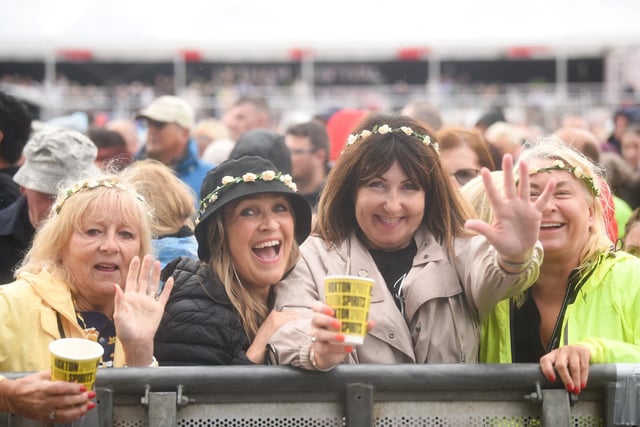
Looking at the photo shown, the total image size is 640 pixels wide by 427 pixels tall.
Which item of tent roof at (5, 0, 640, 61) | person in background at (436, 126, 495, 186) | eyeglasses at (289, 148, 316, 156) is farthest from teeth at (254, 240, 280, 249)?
tent roof at (5, 0, 640, 61)

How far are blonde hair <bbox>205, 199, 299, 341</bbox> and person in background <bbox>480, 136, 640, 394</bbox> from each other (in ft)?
2.81

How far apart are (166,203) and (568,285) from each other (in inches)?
90.5

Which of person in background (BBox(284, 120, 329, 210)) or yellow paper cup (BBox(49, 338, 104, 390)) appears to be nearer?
yellow paper cup (BBox(49, 338, 104, 390))

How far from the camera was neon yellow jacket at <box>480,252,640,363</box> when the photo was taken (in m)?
3.48

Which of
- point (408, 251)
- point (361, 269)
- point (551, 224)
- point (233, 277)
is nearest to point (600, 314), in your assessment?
point (551, 224)

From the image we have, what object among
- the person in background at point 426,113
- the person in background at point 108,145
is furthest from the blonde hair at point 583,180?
the person in background at point 108,145

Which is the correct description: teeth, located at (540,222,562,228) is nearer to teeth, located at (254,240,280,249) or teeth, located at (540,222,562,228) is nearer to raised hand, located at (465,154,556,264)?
raised hand, located at (465,154,556,264)

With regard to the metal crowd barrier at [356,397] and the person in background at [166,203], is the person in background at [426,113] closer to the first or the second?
the person in background at [166,203]

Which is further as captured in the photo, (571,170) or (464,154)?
(464,154)

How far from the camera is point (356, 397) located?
2.94m

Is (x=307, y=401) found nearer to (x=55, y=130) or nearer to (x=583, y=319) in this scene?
(x=583, y=319)

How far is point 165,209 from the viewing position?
5.17 metres

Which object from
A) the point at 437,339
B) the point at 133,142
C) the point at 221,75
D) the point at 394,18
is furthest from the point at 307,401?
the point at 221,75

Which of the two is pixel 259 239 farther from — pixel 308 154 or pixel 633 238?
pixel 308 154
